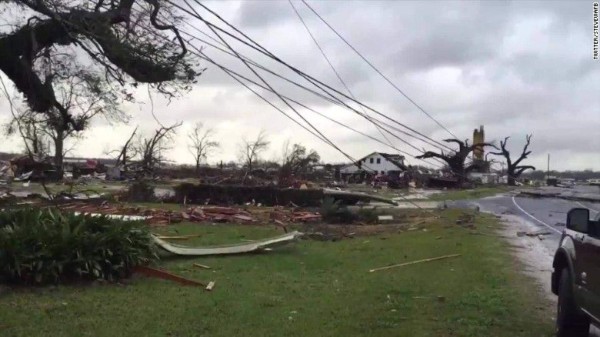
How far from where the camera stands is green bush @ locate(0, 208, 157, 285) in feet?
34.6

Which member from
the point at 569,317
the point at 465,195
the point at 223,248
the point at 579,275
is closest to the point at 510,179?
the point at 223,248

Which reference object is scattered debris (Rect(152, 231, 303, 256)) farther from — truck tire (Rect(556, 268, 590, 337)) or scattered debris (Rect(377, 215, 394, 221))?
scattered debris (Rect(377, 215, 394, 221))

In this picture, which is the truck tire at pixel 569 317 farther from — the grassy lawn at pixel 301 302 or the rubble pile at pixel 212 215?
the rubble pile at pixel 212 215

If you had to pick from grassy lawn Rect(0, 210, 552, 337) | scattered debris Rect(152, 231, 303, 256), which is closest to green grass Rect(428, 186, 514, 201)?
scattered debris Rect(152, 231, 303, 256)

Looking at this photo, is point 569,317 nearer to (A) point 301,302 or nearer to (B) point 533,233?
(A) point 301,302

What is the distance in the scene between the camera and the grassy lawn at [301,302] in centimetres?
793

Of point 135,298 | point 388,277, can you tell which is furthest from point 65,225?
point 388,277

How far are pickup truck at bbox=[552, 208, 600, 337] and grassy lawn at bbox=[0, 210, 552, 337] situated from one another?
2.00ft

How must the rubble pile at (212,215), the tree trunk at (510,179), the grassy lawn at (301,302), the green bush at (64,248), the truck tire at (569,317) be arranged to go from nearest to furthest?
the truck tire at (569,317) → the grassy lawn at (301,302) → the green bush at (64,248) → the tree trunk at (510,179) → the rubble pile at (212,215)

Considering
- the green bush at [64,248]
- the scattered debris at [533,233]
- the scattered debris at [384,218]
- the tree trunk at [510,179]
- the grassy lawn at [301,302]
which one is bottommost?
the grassy lawn at [301,302]

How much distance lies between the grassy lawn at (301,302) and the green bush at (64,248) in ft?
1.11

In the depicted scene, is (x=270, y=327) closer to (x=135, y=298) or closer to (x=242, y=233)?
(x=135, y=298)

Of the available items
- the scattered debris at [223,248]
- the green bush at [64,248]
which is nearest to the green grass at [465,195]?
the scattered debris at [223,248]

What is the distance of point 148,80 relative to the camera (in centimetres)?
1228
